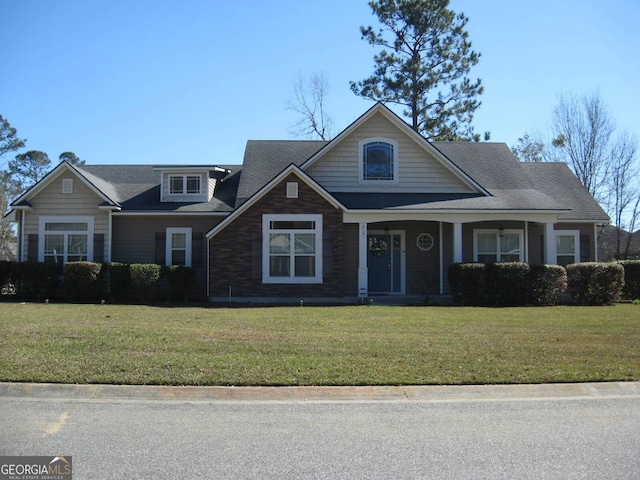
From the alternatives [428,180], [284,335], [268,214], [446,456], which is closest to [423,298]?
[428,180]

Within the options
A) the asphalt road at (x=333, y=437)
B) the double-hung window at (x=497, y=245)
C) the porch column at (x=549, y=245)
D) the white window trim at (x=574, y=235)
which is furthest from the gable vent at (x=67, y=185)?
the white window trim at (x=574, y=235)

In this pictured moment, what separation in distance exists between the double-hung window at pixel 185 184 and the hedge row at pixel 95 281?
12.3 feet

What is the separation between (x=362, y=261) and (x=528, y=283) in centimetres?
519

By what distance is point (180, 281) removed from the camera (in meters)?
19.6

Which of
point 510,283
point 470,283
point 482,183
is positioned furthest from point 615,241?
point 470,283

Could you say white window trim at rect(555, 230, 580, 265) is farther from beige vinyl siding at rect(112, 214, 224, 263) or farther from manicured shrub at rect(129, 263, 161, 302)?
manicured shrub at rect(129, 263, 161, 302)

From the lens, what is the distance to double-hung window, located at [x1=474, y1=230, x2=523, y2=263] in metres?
21.0

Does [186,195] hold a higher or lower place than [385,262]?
higher

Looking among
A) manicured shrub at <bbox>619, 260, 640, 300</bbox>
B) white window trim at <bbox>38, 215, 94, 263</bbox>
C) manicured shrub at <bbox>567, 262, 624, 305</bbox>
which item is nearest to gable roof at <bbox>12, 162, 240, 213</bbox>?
white window trim at <bbox>38, 215, 94, 263</bbox>

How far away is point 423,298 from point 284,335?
30.1 feet

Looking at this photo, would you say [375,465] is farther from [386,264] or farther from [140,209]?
[140,209]

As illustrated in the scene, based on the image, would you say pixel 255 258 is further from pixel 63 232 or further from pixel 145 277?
pixel 63 232

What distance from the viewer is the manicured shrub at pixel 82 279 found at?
1911cm

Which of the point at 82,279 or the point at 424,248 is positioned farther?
the point at 424,248
